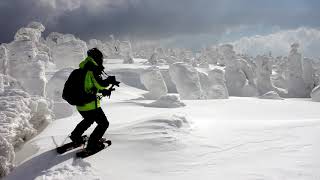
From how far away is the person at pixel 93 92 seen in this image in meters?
5.96

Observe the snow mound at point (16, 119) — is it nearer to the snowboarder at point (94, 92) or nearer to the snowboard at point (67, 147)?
the snowboard at point (67, 147)

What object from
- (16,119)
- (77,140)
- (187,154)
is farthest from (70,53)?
(187,154)

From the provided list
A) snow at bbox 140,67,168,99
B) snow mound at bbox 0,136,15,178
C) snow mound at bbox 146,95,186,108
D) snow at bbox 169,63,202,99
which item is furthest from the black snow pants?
snow at bbox 169,63,202,99

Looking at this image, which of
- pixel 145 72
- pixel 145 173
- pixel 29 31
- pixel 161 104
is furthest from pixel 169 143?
pixel 29 31

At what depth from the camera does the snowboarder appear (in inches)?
235

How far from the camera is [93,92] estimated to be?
6074mm

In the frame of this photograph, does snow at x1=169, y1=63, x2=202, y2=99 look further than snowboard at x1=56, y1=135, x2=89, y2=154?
Yes

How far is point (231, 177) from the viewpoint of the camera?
4910 millimetres

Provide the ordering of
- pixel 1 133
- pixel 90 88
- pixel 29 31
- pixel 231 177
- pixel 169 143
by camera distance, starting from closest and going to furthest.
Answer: pixel 231 177 → pixel 90 88 → pixel 169 143 → pixel 1 133 → pixel 29 31

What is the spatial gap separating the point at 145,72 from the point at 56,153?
1897cm

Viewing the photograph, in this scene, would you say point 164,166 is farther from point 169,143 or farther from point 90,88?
point 90,88

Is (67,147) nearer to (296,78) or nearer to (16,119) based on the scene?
(16,119)

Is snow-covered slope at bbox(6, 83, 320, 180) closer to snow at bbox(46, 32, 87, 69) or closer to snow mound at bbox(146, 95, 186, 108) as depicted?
snow mound at bbox(146, 95, 186, 108)

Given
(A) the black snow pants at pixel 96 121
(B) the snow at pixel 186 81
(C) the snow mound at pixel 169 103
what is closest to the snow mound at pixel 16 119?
(A) the black snow pants at pixel 96 121
